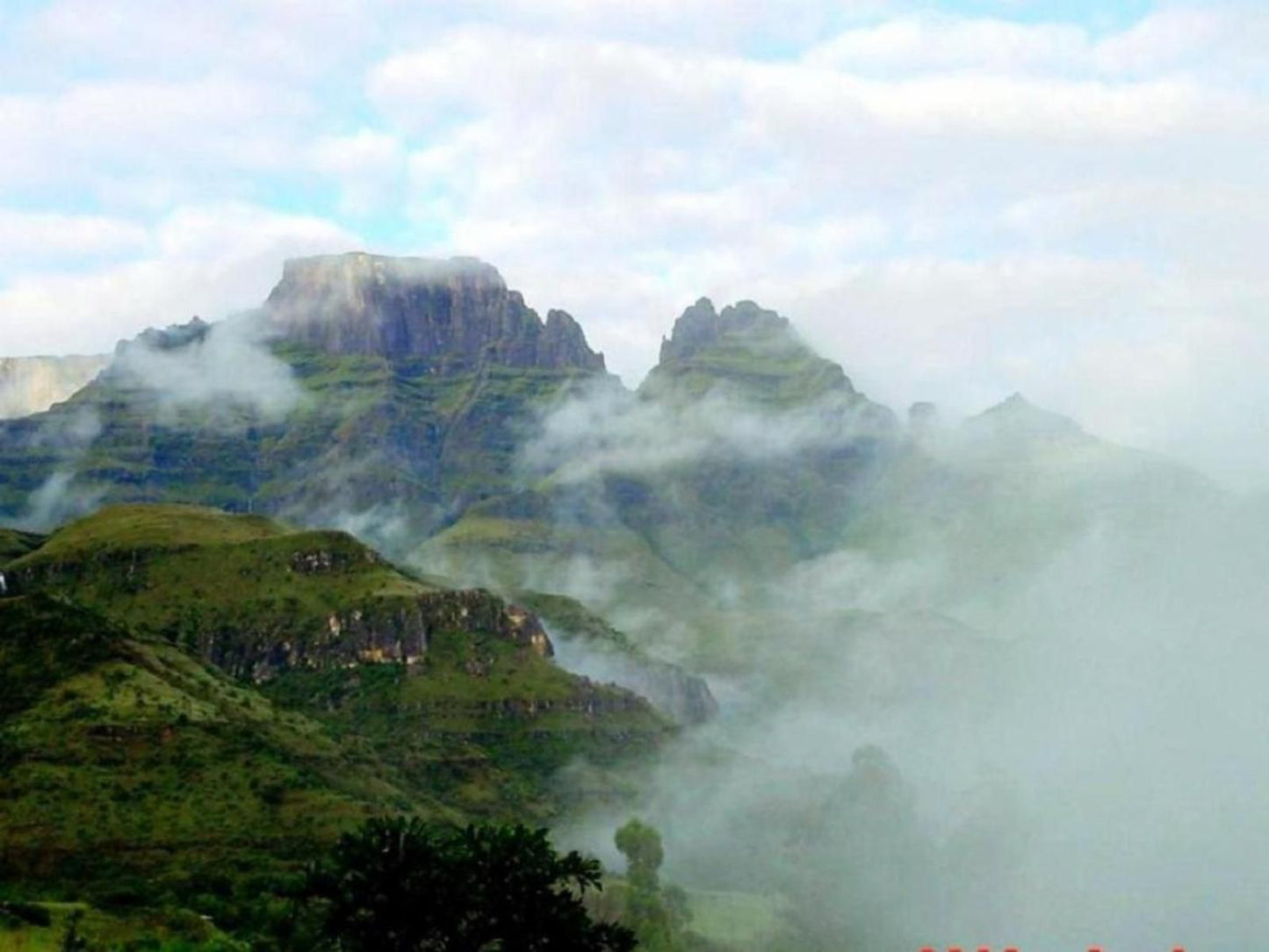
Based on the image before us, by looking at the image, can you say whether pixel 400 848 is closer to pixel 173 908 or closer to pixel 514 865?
pixel 514 865

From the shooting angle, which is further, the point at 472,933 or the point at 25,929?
the point at 25,929

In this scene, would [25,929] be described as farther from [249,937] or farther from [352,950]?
[352,950]

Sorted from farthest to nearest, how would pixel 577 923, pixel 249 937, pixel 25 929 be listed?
pixel 249 937, pixel 25 929, pixel 577 923

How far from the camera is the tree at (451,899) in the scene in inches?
3743

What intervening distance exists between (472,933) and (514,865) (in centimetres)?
458

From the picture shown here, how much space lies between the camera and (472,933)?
314 feet

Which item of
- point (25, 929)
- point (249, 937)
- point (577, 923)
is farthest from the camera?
point (249, 937)

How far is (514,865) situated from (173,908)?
9374cm

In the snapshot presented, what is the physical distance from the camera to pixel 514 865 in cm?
9725

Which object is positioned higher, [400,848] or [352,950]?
[400,848]

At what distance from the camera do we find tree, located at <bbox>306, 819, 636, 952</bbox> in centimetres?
9506

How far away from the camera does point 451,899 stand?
313ft

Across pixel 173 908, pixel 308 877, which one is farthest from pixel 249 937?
pixel 308 877

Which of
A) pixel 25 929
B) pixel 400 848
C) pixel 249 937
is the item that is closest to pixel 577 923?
pixel 400 848
